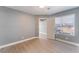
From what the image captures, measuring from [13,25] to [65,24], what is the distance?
3.20m

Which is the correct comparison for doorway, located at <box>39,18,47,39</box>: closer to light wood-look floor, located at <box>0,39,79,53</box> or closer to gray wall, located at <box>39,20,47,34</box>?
gray wall, located at <box>39,20,47,34</box>

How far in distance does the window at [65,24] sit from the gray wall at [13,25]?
85.5 inches

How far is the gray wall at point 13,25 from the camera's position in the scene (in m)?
4.83

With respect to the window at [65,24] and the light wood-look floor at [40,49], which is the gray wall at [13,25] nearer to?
the light wood-look floor at [40,49]

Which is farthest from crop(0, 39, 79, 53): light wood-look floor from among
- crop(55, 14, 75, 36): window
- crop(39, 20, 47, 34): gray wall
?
crop(39, 20, 47, 34): gray wall

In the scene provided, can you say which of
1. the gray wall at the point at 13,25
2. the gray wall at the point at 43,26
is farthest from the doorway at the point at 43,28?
the gray wall at the point at 13,25

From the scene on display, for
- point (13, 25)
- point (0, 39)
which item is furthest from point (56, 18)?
point (0, 39)

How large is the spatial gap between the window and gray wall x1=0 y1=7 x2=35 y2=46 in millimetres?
2172

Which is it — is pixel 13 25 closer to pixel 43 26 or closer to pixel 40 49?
pixel 40 49
